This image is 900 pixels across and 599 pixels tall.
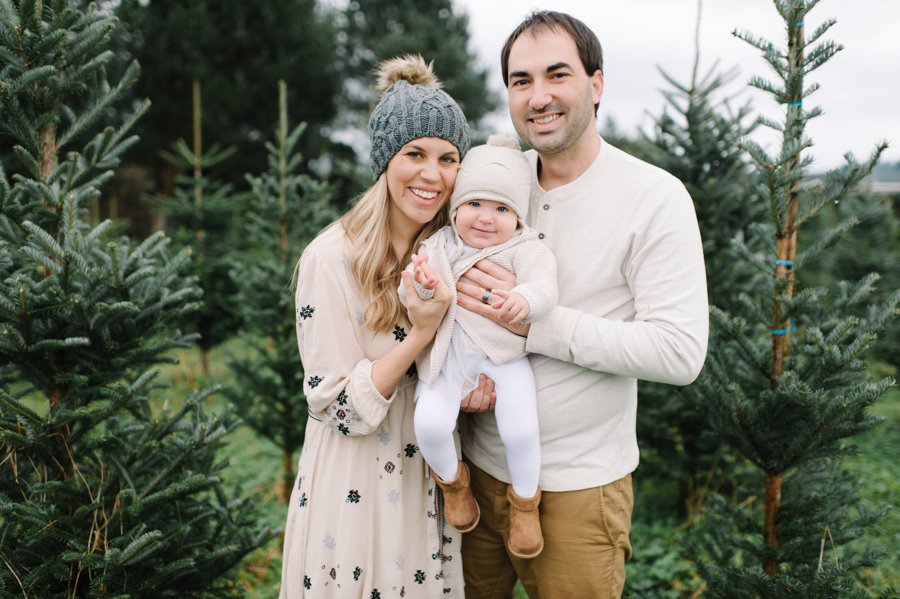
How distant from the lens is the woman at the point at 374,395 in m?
1.83

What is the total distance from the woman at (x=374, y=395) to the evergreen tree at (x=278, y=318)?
186cm

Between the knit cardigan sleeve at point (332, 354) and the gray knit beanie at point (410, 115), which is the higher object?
the gray knit beanie at point (410, 115)

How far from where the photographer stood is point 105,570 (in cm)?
192

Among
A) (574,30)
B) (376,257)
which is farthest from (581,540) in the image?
(574,30)

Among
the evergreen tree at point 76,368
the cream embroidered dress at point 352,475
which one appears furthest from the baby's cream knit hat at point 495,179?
the evergreen tree at point 76,368

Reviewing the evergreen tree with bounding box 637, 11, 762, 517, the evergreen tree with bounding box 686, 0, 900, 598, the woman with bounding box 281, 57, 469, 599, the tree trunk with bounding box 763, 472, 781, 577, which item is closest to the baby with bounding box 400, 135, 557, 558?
the woman with bounding box 281, 57, 469, 599

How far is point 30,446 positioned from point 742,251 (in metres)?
2.97

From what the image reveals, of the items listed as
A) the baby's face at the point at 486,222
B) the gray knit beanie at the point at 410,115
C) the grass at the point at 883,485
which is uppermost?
the gray knit beanie at the point at 410,115

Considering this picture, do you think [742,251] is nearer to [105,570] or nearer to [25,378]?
[105,570]

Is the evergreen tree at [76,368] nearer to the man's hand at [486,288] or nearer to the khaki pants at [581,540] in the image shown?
the man's hand at [486,288]

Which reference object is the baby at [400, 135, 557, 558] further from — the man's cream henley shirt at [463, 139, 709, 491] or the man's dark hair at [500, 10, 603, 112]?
the man's dark hair at [500, 10, 603, 112]

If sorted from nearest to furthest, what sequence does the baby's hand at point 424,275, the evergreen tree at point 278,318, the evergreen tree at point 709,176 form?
the baby's hand at point 424,275
the evergreen tree at point 709,176
the evergreen tree at point 278,318

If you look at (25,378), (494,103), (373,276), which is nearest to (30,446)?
(25,378)

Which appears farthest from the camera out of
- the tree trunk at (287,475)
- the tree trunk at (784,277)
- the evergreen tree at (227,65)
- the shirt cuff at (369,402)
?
the evergreen tree at (227,65)
